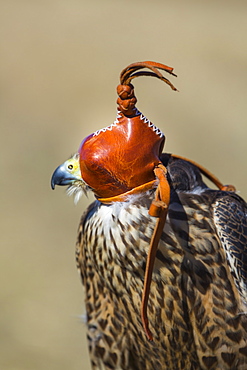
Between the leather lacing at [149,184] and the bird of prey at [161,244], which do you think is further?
the bird of prey at [161,244]

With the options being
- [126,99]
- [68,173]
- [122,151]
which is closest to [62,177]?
[68,173]

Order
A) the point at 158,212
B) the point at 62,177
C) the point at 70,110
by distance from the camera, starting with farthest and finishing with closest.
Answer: the point at 70,110 < the point at 62,177 < the point at 158,212

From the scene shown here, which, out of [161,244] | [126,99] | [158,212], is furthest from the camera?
[161,244]

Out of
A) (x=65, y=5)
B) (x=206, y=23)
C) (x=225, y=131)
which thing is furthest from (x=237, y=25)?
(x=225, y=131)

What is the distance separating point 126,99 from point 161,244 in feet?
1.84

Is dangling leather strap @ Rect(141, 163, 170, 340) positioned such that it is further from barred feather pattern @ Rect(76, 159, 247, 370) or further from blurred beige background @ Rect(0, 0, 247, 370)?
blurred beige background @ Rect(0, 0, 247, 370)

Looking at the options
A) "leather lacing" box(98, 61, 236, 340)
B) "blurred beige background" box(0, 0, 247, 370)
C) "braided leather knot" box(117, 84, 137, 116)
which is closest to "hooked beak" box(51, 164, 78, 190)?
"leather lacing" box(98, 61, 236, 340)

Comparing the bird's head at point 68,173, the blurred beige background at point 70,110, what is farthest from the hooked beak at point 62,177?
the blurred beige background at point 70,110

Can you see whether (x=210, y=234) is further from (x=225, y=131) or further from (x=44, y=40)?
(x=44, y=40)

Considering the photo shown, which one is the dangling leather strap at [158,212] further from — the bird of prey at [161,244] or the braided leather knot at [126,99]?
the braided leather knot at [126,99]

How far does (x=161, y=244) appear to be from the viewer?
2314 mm

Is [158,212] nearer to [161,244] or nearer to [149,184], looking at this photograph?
[149,184]

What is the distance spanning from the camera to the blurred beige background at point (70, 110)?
4.93 metres

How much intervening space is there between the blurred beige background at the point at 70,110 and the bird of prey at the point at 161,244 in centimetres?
126
